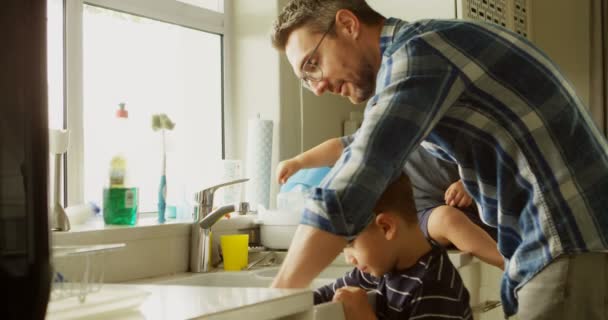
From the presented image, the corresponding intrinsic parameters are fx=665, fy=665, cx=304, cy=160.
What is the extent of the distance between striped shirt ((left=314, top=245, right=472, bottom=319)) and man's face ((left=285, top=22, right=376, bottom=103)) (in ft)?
1.21

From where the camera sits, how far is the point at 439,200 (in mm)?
→ 1981

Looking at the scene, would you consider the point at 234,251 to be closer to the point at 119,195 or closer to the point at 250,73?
the point at 119,195

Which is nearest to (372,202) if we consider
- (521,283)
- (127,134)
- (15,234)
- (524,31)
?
(521,283)

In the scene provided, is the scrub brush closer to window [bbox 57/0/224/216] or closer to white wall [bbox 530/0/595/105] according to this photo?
window [bbox 57/0/224/216]

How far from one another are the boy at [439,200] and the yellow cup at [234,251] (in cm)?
27

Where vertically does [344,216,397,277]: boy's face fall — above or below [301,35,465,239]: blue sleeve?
below

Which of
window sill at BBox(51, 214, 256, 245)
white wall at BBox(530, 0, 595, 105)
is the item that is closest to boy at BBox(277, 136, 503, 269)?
window sill at BBox(51, 214, 256, 245)

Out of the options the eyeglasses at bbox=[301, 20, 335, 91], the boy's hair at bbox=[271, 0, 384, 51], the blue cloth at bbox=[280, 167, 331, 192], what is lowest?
the blue cloth at bbox=[280, 167, 331, 192]

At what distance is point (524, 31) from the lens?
9.16ft

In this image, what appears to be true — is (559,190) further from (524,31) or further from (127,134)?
(524,31)

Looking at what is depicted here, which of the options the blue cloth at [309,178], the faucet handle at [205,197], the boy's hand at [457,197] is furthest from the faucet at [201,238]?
the boy's hand at [457,197]

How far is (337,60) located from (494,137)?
16.2 inches

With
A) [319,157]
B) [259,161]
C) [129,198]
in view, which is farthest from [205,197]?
[259,161]

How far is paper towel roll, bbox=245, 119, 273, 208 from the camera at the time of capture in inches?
88.8
